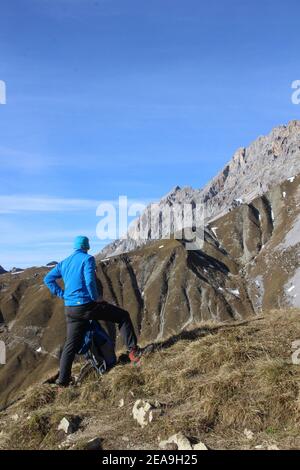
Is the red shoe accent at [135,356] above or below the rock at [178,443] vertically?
above

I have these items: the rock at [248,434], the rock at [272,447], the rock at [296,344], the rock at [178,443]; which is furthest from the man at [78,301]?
the rock at [272,447]

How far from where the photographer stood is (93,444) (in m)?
8.15

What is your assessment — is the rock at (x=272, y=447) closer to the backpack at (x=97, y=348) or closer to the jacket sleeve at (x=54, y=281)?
the backpack at (x=97, y=348)

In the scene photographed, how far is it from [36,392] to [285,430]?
695 centimetres

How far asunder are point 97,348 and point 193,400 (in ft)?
15.2

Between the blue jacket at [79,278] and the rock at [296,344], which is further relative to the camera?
the blue jacket at [79,278]

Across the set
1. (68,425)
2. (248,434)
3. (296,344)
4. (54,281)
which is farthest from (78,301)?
(248,434)

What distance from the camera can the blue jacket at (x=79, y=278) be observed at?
12.6 m

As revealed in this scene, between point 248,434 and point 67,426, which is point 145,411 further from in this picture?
point 248,434

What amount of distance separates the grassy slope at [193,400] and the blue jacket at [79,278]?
224cm

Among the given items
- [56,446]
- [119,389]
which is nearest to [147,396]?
[119,389]

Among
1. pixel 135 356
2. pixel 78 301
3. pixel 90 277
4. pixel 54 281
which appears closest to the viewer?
pixel 90 277

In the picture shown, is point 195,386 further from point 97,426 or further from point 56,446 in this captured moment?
point 56,446
